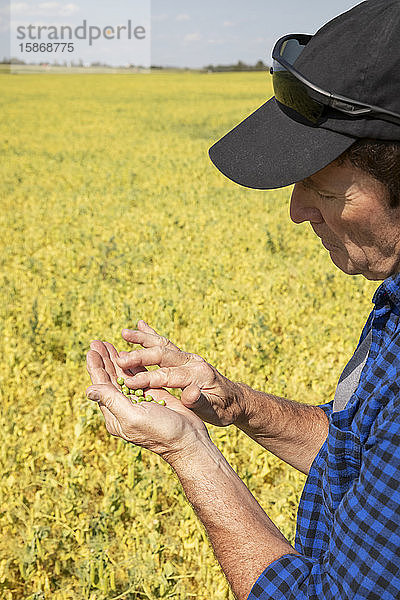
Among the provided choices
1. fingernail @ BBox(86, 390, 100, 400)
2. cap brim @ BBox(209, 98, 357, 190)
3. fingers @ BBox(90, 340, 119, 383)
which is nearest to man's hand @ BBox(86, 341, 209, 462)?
fingernail @ BBox(86, 390, 100, 400)

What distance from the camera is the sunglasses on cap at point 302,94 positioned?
1223mm

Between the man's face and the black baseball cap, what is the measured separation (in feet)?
0.23

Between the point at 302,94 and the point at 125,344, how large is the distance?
396cm

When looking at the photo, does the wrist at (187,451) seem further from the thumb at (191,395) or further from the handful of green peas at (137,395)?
the handful of green peas at (137,395)

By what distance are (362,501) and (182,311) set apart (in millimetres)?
4659

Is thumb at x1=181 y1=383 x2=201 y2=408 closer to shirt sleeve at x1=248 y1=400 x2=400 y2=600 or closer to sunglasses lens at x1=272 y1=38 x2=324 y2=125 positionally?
shirt sleeve at x1=248 y1=400 x2=400 y2=600

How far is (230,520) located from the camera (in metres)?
1.50

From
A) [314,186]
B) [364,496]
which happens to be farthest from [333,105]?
[364,496]

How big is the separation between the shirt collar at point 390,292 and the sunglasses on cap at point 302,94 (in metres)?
0.38

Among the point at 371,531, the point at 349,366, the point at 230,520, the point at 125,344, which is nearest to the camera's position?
the point at 371,531

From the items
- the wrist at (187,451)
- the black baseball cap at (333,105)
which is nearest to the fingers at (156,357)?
the wrist at (187,451)

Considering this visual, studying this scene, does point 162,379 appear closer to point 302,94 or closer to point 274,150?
point 274,150

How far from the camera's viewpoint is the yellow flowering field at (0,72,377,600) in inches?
125

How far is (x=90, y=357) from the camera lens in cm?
210
